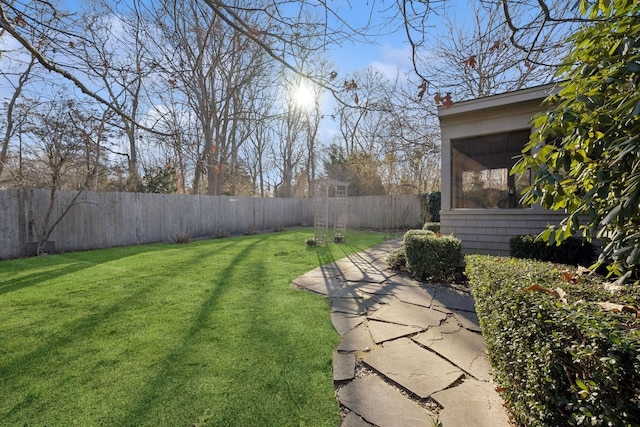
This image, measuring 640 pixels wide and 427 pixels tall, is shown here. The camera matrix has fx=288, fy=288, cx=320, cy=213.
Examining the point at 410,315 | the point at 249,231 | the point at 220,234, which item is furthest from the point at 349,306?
the point at 249,231

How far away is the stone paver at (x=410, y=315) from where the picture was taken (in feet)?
9.53

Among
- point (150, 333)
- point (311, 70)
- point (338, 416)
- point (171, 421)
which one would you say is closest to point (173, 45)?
point (311, 70)

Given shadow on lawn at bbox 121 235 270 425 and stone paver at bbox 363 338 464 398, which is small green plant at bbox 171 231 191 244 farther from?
stone paver at bbox 363 338 464 398

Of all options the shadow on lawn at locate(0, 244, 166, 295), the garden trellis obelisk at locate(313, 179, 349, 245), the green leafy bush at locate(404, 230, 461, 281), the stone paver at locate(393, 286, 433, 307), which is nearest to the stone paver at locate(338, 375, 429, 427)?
the stone paver at locate(393, 286, 433, 307)

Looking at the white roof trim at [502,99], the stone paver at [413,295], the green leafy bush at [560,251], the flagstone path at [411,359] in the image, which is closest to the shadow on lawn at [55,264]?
the flagstone path at [411,359]

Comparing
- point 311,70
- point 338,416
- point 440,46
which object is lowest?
point 338,416

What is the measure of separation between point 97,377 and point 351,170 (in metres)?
15.9

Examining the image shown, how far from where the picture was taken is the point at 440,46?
30.1 feet

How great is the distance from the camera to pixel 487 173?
227 inches

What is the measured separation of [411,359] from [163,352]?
1936 mm

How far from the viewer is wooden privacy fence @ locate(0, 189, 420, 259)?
630 cm

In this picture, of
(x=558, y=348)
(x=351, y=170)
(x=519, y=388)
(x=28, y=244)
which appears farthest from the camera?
(x=351, y=170)

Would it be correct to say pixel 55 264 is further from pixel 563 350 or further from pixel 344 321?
pixel 563 350

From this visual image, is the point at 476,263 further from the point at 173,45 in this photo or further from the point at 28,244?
the point at 28,244
